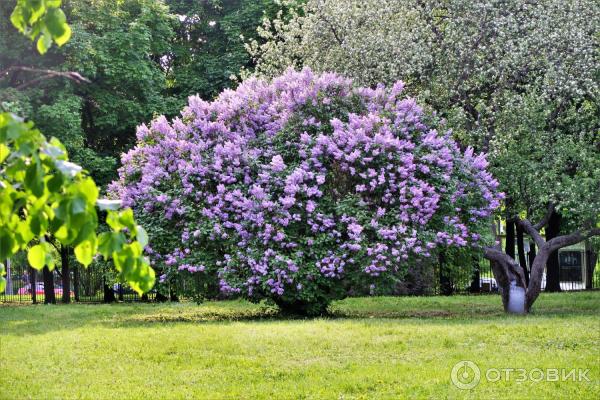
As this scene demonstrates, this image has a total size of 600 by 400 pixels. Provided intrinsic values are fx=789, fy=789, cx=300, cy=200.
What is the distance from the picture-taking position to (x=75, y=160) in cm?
2453

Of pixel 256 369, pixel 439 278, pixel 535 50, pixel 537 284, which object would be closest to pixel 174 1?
pixel 439 278

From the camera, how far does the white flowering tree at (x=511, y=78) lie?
17875 mm

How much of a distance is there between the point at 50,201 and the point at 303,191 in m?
12.0

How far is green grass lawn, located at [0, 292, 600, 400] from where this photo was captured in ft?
27.9

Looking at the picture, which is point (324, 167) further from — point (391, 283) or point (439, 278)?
point (439, 278)

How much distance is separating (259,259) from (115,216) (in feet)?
38.9

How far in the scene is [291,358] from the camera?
10.2 metres

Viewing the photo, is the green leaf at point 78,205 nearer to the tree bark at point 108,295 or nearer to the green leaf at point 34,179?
the green leaf at point 34,179

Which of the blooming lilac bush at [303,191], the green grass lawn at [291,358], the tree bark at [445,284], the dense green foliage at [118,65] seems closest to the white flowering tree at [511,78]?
the blooming lilac bush at [303,191]

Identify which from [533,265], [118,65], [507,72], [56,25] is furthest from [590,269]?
[56,25]

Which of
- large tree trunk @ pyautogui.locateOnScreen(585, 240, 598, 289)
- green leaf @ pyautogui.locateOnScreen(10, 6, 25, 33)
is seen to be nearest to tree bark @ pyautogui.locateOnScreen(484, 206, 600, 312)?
large tree trunk @ pyautogui.locateOnScreen(585, 240, 598, 289)

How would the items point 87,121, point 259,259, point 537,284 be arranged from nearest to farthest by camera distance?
point 259,259, point 537,284, point 87,121

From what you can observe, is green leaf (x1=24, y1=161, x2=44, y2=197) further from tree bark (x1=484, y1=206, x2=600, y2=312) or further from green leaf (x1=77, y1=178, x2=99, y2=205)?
tree bark (x1=484, y1=206, x2=600, y2=312)

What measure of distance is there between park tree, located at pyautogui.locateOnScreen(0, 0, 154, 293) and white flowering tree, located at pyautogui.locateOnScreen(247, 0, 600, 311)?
1485 centimetres
